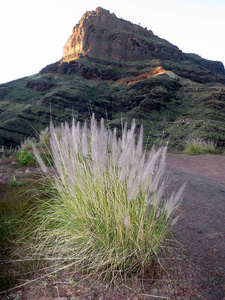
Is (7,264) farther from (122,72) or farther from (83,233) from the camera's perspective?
(122,72)

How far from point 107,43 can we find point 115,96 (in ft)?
113

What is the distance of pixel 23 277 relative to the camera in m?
1.58

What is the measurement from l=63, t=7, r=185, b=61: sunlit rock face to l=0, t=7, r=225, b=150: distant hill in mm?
256

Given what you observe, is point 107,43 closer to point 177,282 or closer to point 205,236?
point 205,236

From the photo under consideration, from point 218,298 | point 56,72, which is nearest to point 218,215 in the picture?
point 218,298

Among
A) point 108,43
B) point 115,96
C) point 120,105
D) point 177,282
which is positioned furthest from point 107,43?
point 177,282

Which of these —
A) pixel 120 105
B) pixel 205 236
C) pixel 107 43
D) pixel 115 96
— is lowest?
pixel 205 236

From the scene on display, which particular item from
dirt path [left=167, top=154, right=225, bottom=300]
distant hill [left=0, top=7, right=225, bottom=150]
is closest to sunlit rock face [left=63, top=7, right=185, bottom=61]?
distant hill [left=0, top=7, right=225, bottom=150]

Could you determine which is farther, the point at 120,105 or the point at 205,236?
the point at 120,105

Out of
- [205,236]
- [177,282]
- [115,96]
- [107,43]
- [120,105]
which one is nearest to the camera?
[177,282]

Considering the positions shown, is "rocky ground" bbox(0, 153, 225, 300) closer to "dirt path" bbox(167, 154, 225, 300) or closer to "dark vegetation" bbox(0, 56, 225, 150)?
"dirt path" bbox(167, 154, 225, 300)

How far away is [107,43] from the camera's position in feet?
184

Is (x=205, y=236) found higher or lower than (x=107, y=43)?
lower

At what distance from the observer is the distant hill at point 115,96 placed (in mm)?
16469
